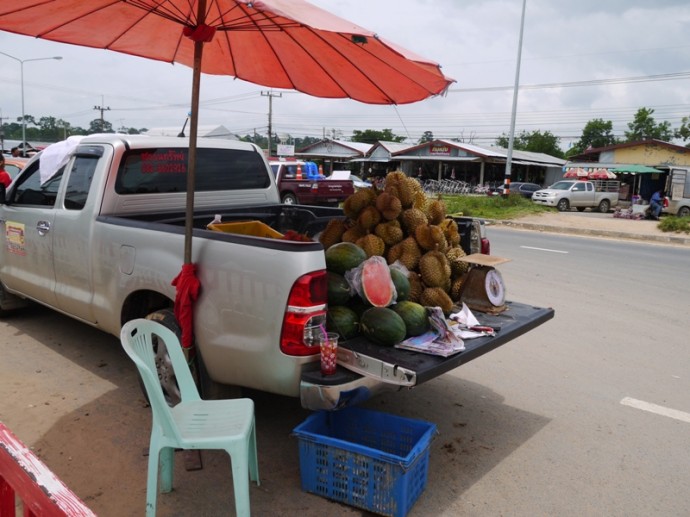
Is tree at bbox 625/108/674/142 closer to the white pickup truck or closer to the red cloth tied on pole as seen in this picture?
the white pickup truck

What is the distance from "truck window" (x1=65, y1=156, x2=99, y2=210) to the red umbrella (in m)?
0.91

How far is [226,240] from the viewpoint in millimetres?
3141

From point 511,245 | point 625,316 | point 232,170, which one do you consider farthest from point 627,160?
point 232,170

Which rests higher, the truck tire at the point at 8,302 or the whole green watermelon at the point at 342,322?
the whole green watermelon at the point at 342,322

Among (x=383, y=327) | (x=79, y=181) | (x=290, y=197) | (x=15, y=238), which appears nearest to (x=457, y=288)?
(x=383, y=327)

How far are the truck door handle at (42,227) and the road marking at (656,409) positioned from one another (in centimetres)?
488

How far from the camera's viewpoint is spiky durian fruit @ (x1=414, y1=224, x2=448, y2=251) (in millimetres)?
4027

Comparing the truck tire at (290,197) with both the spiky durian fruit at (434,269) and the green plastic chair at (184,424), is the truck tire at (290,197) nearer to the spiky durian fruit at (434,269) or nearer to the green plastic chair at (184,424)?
the spiky durian fruit at (434,269)

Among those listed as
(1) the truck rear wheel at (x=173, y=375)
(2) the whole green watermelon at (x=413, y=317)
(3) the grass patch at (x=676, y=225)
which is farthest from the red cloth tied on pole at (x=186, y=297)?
(3) the grass patch at (x=676, y=225)

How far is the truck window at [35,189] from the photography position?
4.80 m

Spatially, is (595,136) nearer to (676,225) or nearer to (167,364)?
(676,225)

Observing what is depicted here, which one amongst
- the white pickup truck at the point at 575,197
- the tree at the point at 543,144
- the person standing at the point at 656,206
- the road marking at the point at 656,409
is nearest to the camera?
the road marking at the point at 656,409

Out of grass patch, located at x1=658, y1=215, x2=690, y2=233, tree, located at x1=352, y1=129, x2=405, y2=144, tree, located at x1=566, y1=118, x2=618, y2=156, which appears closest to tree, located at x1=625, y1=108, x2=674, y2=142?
tree, located at x1=566, y1=118, x2=618, y2=156

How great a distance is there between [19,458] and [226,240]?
175 centimetres
